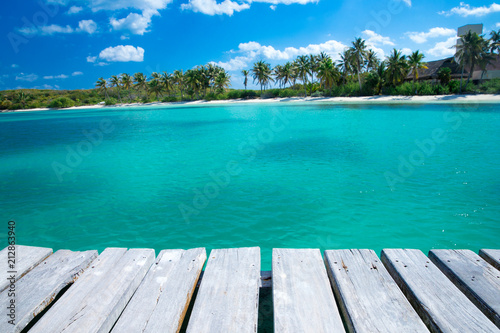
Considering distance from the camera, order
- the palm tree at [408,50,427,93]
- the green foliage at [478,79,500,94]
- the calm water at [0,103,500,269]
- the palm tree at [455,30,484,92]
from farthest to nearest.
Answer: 1. the palm tree at [408,50,427,93]
2. the palm tree at [455,30,484,92]
3. the green foliage at [478,79,500,94]
4. the calm water at [0,103,500,269]

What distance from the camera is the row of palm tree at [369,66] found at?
155 feet

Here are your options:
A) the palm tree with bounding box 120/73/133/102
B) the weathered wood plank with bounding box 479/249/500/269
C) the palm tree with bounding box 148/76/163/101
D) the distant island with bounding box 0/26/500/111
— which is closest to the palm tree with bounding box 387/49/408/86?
the distant island with bounding box 0/26/500/111

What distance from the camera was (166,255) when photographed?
8.20 feet

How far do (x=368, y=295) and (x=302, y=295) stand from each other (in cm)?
46

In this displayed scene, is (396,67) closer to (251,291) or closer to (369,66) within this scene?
(369,66)

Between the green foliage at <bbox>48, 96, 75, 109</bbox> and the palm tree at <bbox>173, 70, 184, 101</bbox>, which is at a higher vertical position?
the palm tree at <bbox>173, 70, 184, 101</bbox>

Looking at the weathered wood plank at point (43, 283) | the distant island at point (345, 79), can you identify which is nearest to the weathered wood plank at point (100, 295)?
the weathered wood plank at point (43, 283)

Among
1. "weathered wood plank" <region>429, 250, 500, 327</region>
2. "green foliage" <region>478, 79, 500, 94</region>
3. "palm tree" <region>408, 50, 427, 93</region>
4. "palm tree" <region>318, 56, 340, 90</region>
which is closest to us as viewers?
"weathered wood plank" <region>429, 250, 500, 327</region>

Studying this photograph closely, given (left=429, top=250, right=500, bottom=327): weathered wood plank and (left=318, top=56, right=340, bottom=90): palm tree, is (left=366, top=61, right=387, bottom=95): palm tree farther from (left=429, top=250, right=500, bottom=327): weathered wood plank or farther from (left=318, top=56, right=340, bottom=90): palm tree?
(left=429, top=250, right=500, bottom=327): weathered wood plank

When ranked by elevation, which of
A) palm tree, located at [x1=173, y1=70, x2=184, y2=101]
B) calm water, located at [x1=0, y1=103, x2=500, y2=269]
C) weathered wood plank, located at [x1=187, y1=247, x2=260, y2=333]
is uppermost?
palm tree, located at [x1=173, y1=70, x2=184, y2=101]

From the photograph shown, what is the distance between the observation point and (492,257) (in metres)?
2.36

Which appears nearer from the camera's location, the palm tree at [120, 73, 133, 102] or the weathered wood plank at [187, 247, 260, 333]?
the weathered wood plank at [187, 247, 260, 333]

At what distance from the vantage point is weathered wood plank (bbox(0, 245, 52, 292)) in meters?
2.31

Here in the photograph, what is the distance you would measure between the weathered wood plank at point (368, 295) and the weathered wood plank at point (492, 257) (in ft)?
3.23
